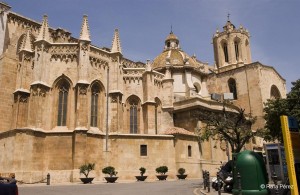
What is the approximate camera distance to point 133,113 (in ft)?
115

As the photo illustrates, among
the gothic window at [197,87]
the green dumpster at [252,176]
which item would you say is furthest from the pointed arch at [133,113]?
the green dumpster at [252,176]

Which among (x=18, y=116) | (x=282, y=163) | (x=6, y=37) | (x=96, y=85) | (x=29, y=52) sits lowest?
(x=282, y=163)

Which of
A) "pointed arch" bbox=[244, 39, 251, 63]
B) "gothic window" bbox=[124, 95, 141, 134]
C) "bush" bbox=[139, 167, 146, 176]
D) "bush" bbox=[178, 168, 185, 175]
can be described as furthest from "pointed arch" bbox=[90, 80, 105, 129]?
"pointed arch" bbox=[244, 39, 251, 63]

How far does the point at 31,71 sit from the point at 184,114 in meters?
18.7

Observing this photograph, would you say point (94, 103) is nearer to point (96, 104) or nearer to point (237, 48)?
point (96, 104)

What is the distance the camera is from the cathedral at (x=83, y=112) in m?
26.7

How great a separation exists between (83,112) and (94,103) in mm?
3214

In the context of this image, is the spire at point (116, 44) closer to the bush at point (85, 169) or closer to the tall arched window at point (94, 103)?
the tall arched window at point (94, 103)

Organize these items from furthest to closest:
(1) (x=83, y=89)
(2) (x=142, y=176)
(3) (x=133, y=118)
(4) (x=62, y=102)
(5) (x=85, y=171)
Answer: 1. (3) (x=133, y=118)
2. (4) (x=62, y=102)
3. (1) (x=83, y=89)
4. (2) (x=142, y=176)
5. (5) (x=85, y=171)

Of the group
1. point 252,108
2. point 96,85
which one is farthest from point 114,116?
point 252,108

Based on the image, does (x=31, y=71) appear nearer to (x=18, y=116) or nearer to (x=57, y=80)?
(x=57, y=80)

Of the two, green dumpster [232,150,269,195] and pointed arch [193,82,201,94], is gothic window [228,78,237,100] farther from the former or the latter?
green dumpster [232,150,269,195]

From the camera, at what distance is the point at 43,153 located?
2675cm

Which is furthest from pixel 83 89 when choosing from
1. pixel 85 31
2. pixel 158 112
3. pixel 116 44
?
pixel 158 112
